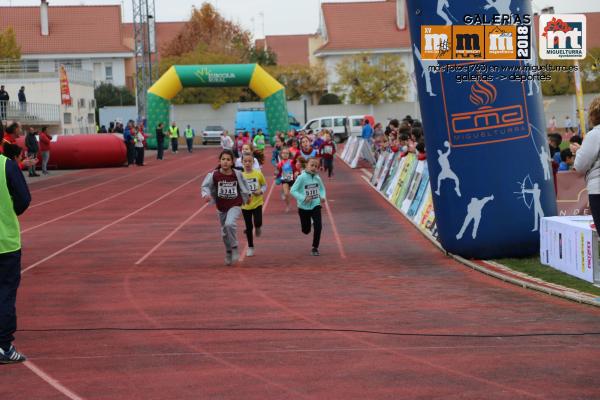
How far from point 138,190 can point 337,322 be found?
22574 millimetres

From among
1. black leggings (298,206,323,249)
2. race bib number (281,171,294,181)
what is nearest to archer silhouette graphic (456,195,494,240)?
black leggings (298,206,323,249)

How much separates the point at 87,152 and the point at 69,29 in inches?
2361

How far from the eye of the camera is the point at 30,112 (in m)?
52.3

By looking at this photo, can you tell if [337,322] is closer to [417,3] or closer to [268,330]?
[268,330]

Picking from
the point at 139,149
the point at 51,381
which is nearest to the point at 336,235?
the point at 51,381

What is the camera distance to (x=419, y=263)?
50.3 feet

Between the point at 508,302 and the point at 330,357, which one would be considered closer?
the point at 330,357

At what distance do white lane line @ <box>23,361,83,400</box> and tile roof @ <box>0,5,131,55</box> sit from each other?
3735 inches

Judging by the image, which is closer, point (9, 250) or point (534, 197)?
point (9, 250)

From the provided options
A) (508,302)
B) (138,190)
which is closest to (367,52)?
(138,190)

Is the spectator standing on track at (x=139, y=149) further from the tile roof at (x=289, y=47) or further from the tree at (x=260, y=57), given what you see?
the tile roof at (x=289, y=47)

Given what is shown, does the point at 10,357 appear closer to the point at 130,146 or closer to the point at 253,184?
the point at 253,184

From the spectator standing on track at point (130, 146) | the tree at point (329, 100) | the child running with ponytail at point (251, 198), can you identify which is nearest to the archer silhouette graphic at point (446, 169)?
the child running with ponytail at point (251, 198)

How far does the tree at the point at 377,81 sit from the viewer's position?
8612 centimetres
